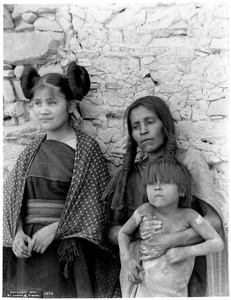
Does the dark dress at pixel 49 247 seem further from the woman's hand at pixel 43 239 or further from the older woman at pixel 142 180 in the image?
the older woman at pixel 142 180

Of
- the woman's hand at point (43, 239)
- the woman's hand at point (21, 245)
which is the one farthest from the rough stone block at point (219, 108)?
the woman's hand at point (21, 245)

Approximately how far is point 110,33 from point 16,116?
71cm

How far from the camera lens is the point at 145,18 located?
11.0ft

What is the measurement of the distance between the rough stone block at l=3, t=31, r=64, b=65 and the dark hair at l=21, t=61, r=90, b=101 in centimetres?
18

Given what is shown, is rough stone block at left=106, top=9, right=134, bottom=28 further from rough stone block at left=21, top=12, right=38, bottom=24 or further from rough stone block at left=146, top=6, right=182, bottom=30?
rough stone block at left=21, top=12, right=38, bottom=24

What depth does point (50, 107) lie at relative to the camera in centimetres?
316

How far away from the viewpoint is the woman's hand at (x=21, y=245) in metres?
3.03

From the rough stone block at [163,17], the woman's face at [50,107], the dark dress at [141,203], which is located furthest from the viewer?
the rough stone block at [163,17]

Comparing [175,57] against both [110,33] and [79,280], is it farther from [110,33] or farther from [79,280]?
[79,280]

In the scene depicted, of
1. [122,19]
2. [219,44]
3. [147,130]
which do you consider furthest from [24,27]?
[219,44]

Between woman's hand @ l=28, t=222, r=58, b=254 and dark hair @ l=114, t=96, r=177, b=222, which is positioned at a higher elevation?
dark hair @ l=114, t=96, r=177, b=222

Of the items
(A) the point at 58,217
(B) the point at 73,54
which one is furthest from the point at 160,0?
(A) the point at 58,217

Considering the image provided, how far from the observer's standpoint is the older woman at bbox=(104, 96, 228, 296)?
116 inches

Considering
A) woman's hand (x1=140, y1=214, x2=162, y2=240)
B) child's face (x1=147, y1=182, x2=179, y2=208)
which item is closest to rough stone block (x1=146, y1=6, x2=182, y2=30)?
child's face (x1=147, y1=182, x2=179, y2=208)
